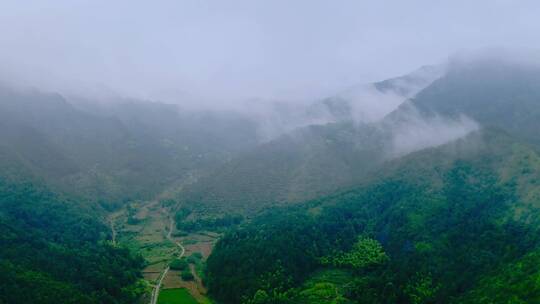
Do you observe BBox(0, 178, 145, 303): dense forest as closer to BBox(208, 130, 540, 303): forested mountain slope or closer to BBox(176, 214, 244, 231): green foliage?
BBox(208, 130, 540, 303): forested mountain slope

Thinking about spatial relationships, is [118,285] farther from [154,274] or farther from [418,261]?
[418,261]

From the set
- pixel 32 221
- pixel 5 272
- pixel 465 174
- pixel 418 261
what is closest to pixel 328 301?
pixel 418 261

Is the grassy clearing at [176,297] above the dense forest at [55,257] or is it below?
below

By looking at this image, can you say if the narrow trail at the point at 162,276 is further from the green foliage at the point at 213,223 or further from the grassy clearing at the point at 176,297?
the green foliage at the point at 213,223

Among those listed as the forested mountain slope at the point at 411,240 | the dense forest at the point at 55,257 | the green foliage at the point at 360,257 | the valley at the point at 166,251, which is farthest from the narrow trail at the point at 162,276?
the green foliage at the point at 360,257

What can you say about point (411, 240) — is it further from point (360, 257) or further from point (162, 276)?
point (162, 276)
